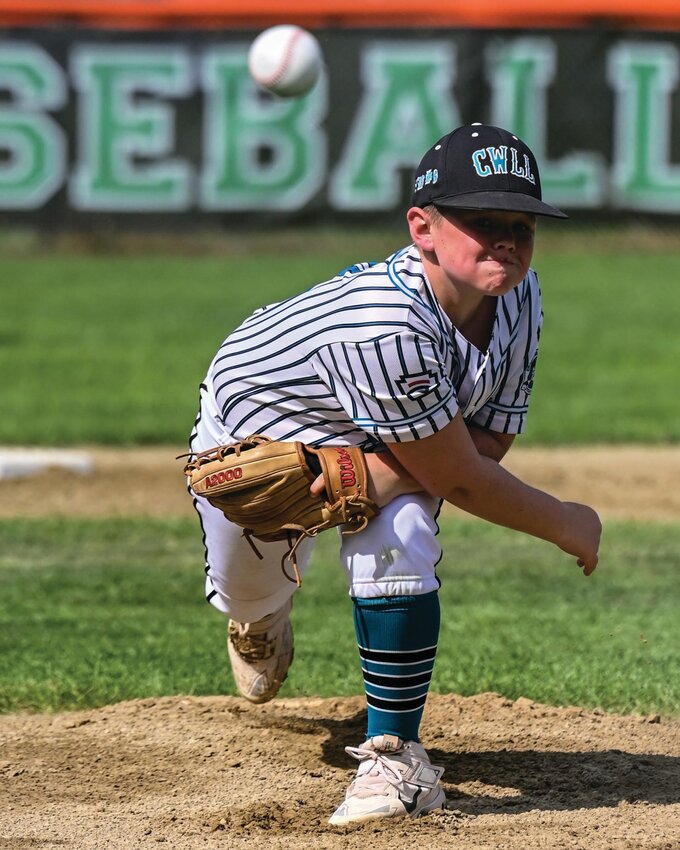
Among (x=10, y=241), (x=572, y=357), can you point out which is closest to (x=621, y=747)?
(x=572, y=357)

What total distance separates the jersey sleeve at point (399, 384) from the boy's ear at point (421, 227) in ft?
0.75

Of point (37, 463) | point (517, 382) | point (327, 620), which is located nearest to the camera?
point (517, 382)

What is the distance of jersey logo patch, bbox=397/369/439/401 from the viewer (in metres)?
2.88

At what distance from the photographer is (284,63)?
8578 millimetres

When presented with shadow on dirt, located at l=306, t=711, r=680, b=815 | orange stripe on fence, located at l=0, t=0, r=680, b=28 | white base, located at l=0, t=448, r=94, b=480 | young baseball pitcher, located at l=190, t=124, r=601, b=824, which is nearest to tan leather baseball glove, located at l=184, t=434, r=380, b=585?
young baseball pitcher, located at l=190, t=124, r=601, b=824

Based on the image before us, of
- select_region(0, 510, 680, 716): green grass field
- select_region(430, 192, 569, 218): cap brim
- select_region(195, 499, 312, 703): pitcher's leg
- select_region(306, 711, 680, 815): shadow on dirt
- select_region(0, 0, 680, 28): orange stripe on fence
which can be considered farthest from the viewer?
select_region(0, 0, 680, 28): orange stripe on fence

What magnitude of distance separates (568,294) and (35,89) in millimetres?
6456

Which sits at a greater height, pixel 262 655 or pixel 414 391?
pixel 414 391

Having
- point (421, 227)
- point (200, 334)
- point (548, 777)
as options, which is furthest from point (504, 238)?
point (200, 334)

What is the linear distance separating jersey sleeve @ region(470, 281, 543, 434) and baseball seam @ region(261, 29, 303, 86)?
5.33m

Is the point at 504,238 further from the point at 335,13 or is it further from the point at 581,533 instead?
the point at 335,13

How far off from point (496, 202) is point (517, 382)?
1.83 feet

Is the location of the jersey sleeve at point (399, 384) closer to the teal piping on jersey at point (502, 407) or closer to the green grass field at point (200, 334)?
the teal piping on jersey at point (502, 407)

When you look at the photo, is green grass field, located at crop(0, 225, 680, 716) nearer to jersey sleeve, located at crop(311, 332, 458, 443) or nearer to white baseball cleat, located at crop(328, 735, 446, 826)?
white baseball cleat, located at crop(328, 735, 446, 826)
